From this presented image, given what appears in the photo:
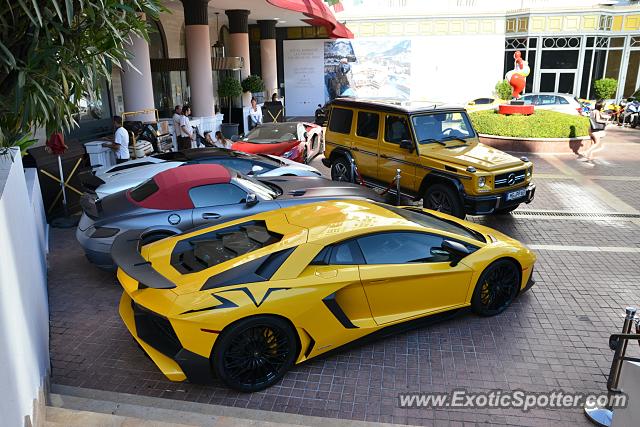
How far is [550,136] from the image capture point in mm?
16750

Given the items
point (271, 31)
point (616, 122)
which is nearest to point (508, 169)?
point (271, 31)

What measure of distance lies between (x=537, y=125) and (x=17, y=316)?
646 inches

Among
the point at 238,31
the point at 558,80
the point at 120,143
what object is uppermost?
the point at 238,31

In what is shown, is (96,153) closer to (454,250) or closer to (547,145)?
(454,250)

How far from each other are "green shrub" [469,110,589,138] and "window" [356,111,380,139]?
275 inches

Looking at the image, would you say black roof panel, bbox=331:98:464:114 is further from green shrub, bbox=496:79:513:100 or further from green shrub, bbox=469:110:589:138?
green shrub, bbox=496:79:513:100

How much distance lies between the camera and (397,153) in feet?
33.1

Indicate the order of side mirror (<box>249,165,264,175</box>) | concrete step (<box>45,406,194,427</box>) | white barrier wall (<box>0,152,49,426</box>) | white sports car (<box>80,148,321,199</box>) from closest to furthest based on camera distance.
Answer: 1. white barrier wall (<box>0,152,49,426</box>)
2. concrete step (<box>45,406,194,427</box>)
3. white sports car (<box>80,148,321,199</box>)
4. side mirror (<box>249,165,264,175</box>)

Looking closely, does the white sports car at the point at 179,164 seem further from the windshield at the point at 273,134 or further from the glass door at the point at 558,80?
the glass door at the point at 558,80

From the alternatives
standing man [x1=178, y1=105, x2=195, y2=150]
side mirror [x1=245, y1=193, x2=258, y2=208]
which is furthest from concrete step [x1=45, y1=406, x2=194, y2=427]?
A: standing man [x1=178, y1=105, x2=195, y2=150]

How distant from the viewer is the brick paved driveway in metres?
4.58

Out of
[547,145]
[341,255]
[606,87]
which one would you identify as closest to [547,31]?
[606,87]

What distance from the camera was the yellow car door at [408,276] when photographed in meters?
5.12

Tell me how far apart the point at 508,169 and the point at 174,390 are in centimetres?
663
